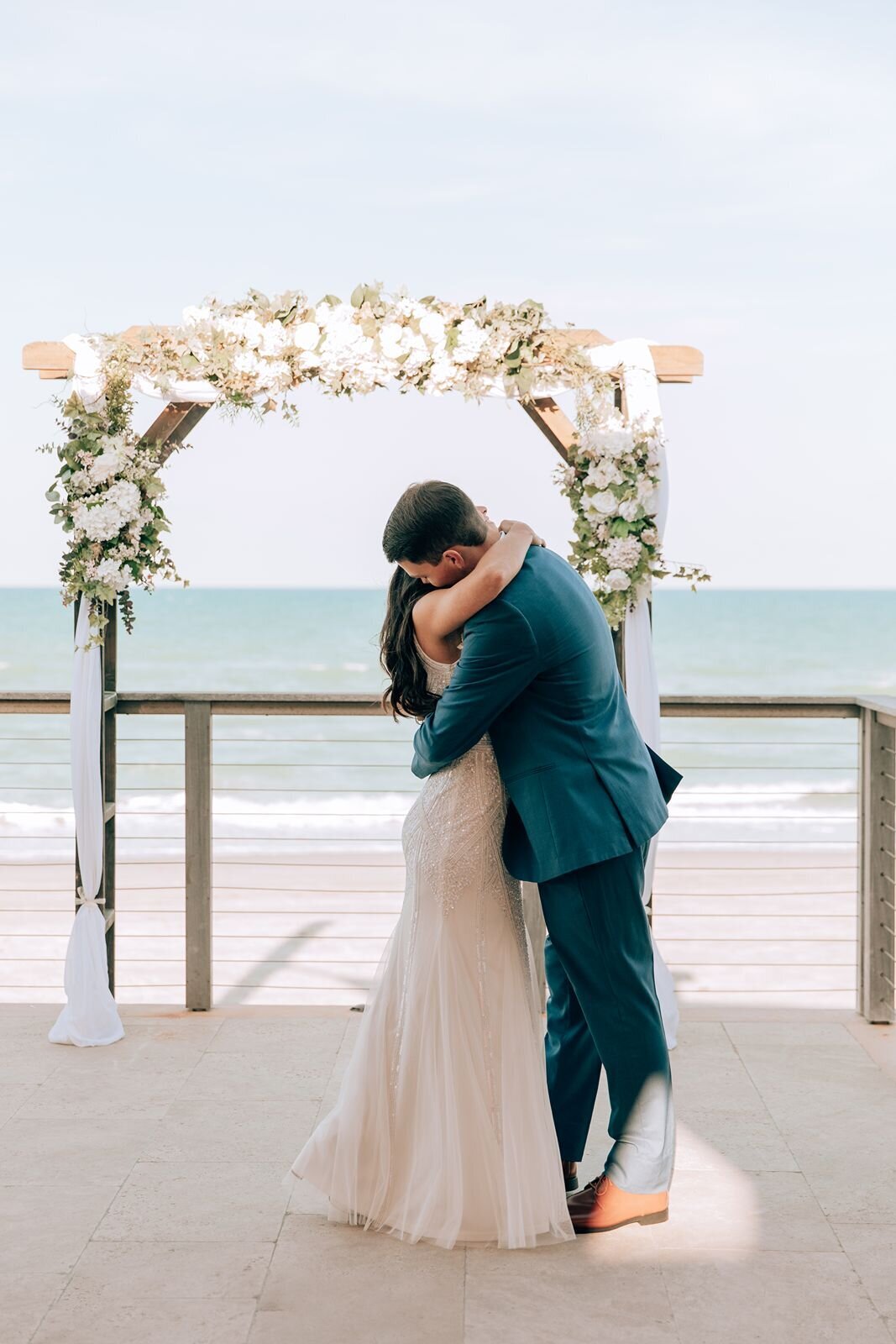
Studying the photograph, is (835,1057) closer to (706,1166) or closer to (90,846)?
(706,1166)

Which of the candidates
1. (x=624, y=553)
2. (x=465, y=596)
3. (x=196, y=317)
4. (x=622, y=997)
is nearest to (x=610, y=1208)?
(x=622, y=997)

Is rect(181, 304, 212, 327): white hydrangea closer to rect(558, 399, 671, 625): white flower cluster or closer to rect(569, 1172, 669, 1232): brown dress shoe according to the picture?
rect(558, 399, 671, 625): white flower cluster

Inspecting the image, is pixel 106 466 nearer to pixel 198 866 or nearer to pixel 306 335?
pixel 306 335

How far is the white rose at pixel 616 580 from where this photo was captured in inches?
151

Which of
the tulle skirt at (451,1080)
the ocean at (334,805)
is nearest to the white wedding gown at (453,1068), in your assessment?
the tulle skirt at (451,1080)

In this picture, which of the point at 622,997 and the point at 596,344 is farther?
the point at 596,344

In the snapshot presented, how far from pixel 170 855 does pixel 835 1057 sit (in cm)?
699

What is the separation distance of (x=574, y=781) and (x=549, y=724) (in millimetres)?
120

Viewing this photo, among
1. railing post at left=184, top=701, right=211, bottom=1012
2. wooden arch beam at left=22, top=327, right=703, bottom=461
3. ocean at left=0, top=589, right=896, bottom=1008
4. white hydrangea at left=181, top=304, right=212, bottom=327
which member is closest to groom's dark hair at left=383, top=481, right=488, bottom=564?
ocean at left=0, top=589, right=896, bottom=1008

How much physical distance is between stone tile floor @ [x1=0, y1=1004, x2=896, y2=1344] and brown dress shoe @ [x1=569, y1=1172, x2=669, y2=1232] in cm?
3

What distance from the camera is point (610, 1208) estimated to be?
257 centimetres

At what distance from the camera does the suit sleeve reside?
2350 millimetres

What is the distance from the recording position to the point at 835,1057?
3.65 metres

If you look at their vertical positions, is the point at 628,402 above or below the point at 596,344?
below
